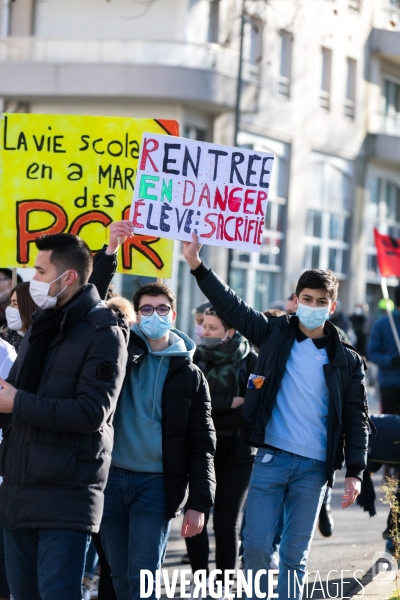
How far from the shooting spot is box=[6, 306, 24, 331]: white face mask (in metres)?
6.65

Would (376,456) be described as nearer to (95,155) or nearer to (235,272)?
(95,155)

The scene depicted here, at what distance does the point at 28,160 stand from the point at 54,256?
3.62 m

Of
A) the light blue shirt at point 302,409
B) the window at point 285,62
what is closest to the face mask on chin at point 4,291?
the light blue shirt at point 302,409

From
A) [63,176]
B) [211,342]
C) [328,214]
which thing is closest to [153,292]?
[211,342]

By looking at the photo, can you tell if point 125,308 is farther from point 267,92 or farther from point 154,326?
point 267,92

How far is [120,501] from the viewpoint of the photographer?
5.41m

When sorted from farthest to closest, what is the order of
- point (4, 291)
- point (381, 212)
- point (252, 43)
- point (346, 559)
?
1. point (381, 212)
2. point (252, 43)
3. point (4, 291)
4. point (346, 559)

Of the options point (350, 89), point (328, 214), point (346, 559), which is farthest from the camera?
point (350, 89)

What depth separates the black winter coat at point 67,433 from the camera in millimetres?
4301

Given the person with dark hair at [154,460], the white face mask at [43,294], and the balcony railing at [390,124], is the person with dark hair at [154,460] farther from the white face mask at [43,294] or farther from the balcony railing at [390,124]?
the balcony railing at [390,124]

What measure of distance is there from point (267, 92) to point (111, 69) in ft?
18.7

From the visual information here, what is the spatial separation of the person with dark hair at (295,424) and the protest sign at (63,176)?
7.15 feet

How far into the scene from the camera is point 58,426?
4.26 metres

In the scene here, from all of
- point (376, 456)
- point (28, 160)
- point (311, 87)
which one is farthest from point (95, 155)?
point (311, 87)
